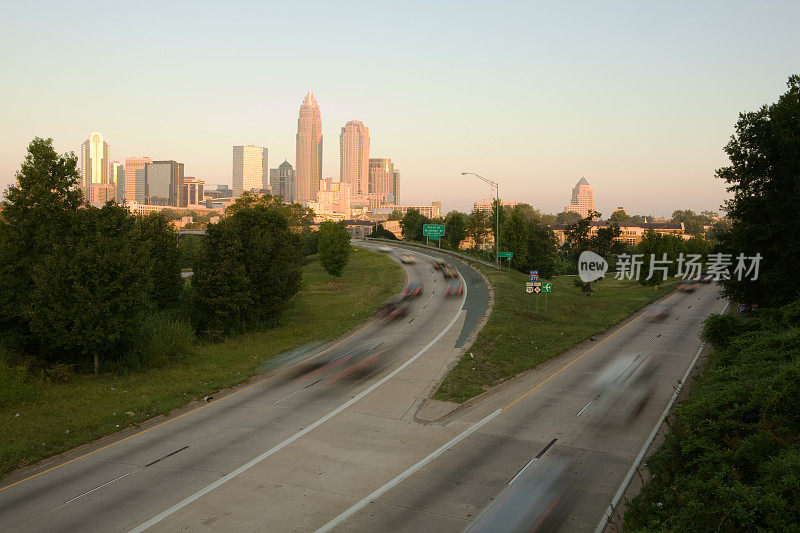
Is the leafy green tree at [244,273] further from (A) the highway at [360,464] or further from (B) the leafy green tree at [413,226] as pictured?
(B) the leafy green tree at [413,226]

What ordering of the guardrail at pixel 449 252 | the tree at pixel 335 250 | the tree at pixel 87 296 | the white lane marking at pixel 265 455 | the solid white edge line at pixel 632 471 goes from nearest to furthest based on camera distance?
the solid white edge line at pixel 632 471
the white lane marking at pixel 265 455
the tree at pixel 87 296
the tree at pixel 335 250
the guardrail at pixel 449 252

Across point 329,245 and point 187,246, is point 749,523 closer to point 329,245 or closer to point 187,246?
point 329,245

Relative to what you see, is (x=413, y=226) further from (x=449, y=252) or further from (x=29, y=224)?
(x=29, y=224)

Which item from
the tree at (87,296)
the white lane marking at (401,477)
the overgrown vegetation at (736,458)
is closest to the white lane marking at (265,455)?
the white lane marking at (401,477)

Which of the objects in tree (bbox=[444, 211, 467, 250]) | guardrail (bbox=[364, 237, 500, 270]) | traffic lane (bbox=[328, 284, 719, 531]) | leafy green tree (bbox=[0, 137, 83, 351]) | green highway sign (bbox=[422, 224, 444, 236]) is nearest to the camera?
traffic lane (bbox=[328, 284, 719, 531])

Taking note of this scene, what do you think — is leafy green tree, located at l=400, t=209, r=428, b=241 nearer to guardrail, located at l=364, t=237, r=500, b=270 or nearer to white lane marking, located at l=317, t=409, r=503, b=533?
guardrail, located at l=364, t=237, r=500, b=270

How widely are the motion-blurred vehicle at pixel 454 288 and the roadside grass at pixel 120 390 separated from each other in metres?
12.4

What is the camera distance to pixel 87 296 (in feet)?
91.7

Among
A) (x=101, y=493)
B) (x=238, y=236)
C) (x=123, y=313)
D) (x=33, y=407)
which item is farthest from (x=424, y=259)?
(x=101, y=493)

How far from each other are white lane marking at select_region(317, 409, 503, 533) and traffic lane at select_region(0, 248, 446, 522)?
5185 millimetres

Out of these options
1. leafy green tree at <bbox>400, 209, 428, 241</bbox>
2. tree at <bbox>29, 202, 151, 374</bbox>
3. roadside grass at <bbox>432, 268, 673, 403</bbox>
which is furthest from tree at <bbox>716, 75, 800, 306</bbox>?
leafy green tree at <bbox>400, 209, 428, 241</bbox>

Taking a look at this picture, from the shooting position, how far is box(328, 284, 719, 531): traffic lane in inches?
559

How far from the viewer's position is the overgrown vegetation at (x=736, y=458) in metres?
10.3

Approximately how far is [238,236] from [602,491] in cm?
3152
